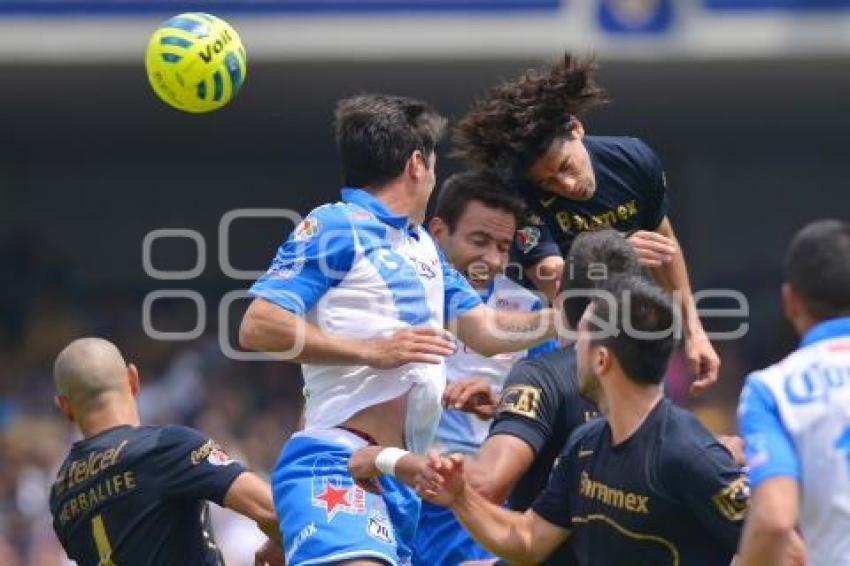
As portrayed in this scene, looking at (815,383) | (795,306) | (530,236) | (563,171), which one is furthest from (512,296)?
(815,383)

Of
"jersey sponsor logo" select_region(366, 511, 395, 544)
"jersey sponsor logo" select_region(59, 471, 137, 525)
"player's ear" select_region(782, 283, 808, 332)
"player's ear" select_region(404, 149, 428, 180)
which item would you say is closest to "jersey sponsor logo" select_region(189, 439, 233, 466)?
"jersey sponsor logo" select_region(59, 471, 137, 525)

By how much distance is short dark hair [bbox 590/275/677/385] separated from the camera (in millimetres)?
5355

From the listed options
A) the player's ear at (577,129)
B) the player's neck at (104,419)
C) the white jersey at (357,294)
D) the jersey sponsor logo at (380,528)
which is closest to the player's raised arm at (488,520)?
the jersey sponsor logo at (380,528)

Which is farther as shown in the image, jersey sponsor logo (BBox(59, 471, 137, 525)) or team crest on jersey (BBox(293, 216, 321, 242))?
jersey sponsor logo (BBox(59, 471, 137, 525))

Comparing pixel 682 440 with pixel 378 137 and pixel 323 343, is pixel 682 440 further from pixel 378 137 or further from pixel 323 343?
pixel 378 137

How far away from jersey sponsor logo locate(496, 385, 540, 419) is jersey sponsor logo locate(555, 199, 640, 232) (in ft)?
3.26

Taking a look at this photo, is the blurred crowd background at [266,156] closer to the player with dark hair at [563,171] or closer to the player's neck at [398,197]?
the player with dark hair at [563,171]

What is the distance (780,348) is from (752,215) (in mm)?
1635

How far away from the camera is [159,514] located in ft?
21.2

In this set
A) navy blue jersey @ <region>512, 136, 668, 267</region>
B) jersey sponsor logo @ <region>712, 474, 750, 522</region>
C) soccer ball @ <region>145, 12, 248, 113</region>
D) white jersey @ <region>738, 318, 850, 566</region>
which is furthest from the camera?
soccer ball @ <region>145, 12, 248, 113</region>

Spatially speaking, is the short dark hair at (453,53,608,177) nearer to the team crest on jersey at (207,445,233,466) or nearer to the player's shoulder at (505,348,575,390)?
the player's shoulder at (505,348,575,390)

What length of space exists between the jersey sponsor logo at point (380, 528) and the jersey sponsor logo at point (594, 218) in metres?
1.65

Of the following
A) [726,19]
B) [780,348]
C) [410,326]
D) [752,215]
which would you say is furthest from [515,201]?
[752,215]

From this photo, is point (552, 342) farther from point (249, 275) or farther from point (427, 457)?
point (249, 275)
